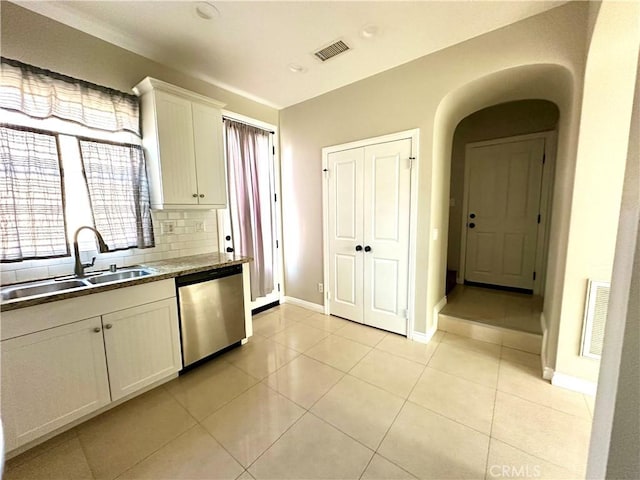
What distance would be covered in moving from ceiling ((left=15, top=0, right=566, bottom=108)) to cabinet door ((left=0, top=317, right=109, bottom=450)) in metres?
2.17

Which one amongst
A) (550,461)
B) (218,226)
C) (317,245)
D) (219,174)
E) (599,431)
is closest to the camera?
(599,431)

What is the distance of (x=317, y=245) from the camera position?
3373 millimetres

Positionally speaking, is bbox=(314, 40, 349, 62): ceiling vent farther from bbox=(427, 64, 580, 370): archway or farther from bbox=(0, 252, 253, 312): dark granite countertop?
bbox=(0, 252, 253, 312): dark granite countertop

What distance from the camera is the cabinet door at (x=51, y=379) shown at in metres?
1.38

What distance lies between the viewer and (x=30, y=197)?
1732 millimetres

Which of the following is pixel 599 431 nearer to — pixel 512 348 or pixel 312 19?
pixel 512 348

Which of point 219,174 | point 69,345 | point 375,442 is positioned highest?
point 219,174

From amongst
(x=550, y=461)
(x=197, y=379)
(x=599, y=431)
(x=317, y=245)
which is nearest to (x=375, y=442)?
(x=550, y=461)

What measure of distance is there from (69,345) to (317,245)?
2.42 m

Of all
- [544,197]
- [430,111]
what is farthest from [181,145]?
[544,197]

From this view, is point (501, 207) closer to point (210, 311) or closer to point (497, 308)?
point (497, 308)

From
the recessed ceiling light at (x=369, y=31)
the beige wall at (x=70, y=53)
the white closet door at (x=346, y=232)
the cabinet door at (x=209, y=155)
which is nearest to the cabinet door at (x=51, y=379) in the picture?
the cabinet door at (x=209, y=155)

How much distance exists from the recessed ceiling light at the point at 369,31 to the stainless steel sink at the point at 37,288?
2795 millimetres

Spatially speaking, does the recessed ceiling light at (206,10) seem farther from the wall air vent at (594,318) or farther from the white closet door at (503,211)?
the white closet door at (503,211)
